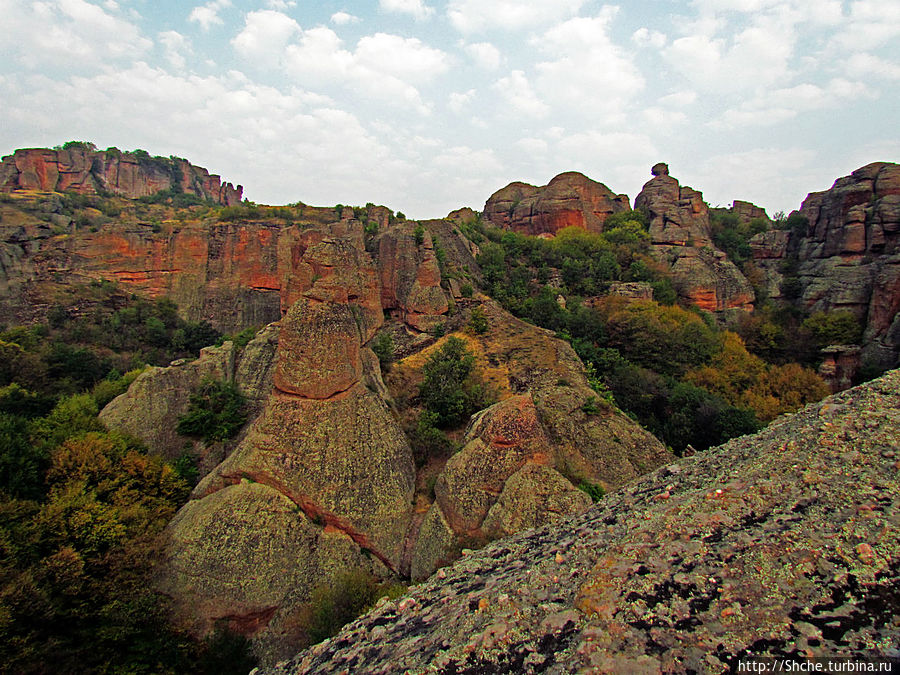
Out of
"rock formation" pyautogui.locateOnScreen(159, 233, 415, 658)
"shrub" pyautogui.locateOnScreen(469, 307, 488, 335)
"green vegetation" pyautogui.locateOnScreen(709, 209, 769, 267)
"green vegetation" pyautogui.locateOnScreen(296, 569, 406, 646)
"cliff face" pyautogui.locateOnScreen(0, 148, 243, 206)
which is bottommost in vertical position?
"green vegetation" pyautogui.locateOnScreen(296, 569, 406, 646)

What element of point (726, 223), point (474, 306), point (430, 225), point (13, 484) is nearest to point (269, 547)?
point (13, 484)

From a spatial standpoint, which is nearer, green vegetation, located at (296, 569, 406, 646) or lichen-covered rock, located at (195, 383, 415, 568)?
green vegetation, located at (296, 569, 406, 646)

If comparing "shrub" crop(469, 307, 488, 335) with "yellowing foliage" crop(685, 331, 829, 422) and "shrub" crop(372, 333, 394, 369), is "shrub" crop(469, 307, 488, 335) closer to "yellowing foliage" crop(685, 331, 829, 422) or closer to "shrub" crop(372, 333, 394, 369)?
"shrub" crop(372, 333, 394, 369)

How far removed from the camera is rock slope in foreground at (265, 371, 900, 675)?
91.4 inches

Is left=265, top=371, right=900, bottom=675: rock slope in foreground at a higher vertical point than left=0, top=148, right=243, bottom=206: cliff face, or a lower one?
lower

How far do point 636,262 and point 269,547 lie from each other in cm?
3456

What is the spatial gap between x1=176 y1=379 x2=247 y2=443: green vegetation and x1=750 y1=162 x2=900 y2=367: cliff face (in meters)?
34.0

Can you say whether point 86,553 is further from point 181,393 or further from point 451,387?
point 451,387

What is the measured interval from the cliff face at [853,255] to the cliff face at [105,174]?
81.9m

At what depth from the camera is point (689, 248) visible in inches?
1506

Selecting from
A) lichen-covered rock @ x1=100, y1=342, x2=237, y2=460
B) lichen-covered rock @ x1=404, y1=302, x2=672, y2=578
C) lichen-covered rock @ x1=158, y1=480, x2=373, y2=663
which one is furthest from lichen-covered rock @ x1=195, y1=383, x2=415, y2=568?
lichen-covered rock @ x1=100, y1=342, x2=237, y2=460

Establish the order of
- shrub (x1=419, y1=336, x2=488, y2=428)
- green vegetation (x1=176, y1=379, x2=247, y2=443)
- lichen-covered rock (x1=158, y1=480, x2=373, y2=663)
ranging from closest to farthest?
lichen-covered rock (x1=158, y1=480, x2=373, y2=663)
green vegetation (x1=176, y1=379, x2=247, y2=443)
shrub (x1=419, y1=336, x2=488, y2=428)

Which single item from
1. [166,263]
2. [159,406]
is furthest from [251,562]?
[166,263]

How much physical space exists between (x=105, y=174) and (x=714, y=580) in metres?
82.4
